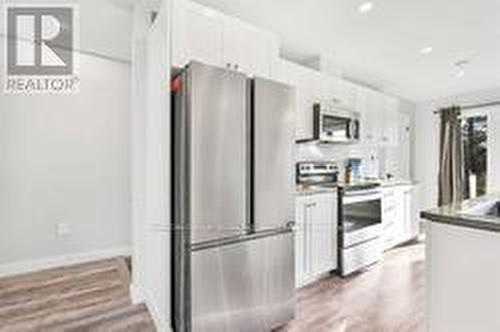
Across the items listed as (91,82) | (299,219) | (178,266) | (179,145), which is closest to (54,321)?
(178,266)

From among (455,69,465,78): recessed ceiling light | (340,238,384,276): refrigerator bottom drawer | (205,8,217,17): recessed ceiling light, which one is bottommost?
(340,238,384,276): refrigerator bottom drawer

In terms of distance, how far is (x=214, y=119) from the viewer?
1.93 meters

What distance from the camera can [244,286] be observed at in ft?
6.72

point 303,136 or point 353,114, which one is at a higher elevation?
point 353,114

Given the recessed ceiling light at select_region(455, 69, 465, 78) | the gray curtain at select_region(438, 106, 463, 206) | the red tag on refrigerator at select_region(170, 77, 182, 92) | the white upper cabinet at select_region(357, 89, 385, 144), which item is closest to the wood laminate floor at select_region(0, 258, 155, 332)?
the red tag on refrigerator at select_region(170, 77, 182, 92)

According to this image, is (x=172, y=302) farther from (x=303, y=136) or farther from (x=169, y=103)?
(x=303, y=136)

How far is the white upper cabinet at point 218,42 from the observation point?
211cm

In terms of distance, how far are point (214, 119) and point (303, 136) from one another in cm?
180

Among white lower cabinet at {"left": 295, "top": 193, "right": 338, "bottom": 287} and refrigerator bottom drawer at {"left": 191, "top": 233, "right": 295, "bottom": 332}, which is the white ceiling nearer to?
white lower cabinet at {"left": 295, "top": 193, "right": 338, "bottom": 287}

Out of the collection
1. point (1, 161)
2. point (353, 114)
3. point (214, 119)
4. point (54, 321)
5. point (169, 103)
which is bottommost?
point (54, 321)

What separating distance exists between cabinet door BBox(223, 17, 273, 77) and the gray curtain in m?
4.13

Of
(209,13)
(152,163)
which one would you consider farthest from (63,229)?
(209,13)

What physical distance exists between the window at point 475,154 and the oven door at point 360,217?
8.22 feet

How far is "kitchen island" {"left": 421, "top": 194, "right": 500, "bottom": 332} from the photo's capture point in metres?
1.34
